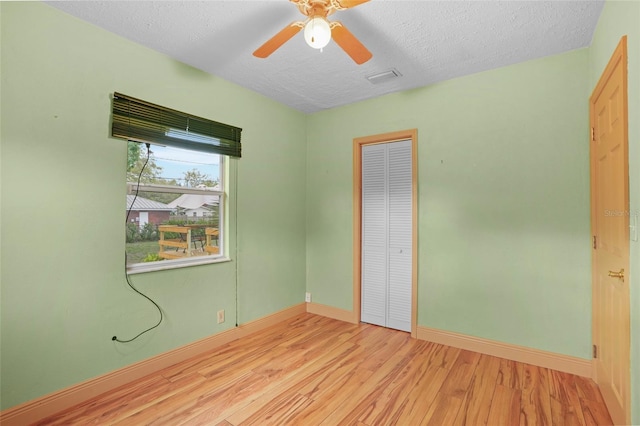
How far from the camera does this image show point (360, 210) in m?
3.50

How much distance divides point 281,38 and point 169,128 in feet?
4.21

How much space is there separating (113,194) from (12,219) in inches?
21.5

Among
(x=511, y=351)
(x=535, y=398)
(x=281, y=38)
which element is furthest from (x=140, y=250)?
(x=511, y=351)

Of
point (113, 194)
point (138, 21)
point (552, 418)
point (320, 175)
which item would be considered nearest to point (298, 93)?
point (320, 175)

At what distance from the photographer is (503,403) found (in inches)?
77.5

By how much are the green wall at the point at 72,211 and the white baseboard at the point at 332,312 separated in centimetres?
133

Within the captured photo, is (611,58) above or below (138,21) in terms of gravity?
below

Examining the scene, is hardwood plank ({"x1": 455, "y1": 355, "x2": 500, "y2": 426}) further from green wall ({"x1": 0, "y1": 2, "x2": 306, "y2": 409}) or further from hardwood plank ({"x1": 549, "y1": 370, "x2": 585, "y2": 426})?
green wall ({"x1": 0, "y1": 2, "x2": 306, "y2": 409})

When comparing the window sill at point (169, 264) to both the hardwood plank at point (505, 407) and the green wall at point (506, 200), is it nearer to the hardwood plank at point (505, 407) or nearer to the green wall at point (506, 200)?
the green wall at point (506, 200)

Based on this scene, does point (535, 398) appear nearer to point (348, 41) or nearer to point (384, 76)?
point (348, 41)

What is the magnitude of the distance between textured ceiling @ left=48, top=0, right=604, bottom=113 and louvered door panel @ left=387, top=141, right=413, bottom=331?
0.79m

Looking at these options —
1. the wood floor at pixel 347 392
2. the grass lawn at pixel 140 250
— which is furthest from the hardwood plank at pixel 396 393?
the grass lawn at pixel 140 250

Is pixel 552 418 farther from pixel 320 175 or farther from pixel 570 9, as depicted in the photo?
pixel 320 175

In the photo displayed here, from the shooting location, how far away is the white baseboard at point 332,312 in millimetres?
3479
